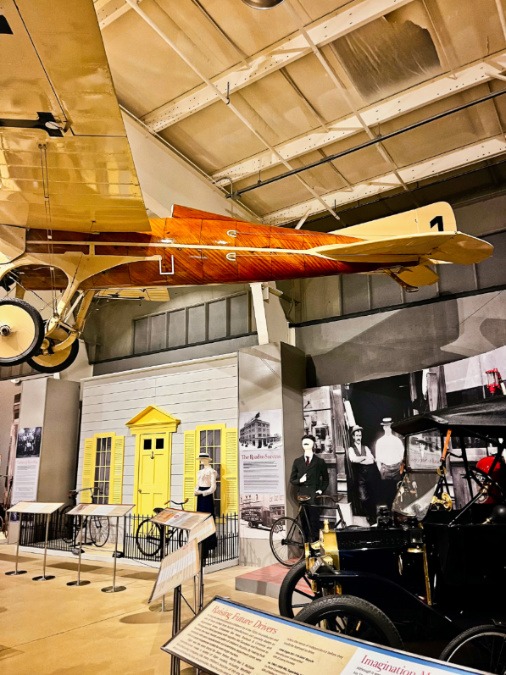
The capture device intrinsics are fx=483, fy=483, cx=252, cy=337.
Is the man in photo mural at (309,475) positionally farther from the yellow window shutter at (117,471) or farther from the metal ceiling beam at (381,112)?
the metal ceiling beam at (381,112)

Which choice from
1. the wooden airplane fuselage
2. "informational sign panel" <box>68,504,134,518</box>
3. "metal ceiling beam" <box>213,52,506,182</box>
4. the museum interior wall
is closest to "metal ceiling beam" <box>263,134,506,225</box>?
"metal ceiling beam" <box>213,52,506,182</box>

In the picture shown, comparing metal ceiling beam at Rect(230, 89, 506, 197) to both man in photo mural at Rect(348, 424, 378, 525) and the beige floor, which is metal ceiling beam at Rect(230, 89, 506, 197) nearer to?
man in photo mural at Rect(348, 424, 378, 525)

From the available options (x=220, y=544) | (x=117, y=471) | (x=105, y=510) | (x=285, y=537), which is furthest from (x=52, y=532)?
(x=285, y=537)

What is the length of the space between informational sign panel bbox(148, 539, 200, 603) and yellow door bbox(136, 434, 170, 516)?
7.93 m

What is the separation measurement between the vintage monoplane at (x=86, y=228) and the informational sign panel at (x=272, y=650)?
2925 millimetres

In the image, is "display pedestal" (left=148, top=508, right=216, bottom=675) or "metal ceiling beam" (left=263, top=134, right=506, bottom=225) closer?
"display pedestal" (left=148, top=508, right=216, bottom=675)

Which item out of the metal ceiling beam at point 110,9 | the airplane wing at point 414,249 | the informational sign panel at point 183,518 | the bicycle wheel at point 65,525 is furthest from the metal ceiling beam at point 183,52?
the bicycle wheel at point 65,525

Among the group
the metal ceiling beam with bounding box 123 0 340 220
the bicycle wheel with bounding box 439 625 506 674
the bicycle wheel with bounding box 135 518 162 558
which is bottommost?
the bicycle wheel with bounding box 135 518 162 558

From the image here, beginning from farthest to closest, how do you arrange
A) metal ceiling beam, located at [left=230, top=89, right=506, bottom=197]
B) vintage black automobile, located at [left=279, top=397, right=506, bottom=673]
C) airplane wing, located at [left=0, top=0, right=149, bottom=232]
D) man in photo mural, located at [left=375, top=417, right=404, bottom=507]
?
man in photo mural, located at [left=375, top=417, right=404, bottom=507], metal ceiling beam, located at [left=230, top=89, right=506, bottom=197], vintage black automobile, located at [left=279, top=397, right=506, bottom=673], airplane wing, located at [left=0, top=0, right=149, bottom=232]

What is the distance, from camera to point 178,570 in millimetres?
2613

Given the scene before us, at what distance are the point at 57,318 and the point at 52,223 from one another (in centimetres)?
92

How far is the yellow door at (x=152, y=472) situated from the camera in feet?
34.7

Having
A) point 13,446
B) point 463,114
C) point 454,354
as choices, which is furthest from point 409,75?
point 13,446

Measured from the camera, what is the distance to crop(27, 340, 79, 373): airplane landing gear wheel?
4.96 m
